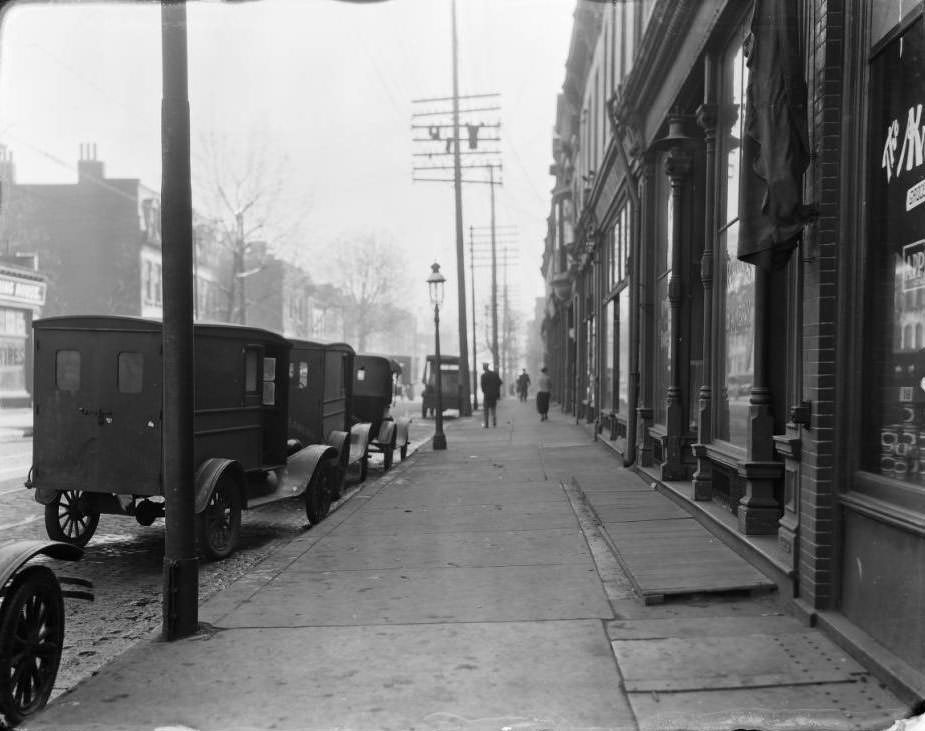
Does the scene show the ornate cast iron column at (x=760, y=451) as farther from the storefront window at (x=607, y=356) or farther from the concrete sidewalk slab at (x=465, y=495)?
the storefront window at (x=607, y=356)

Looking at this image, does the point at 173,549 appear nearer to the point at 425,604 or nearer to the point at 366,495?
the point at 425,604

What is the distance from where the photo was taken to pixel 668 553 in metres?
6.80

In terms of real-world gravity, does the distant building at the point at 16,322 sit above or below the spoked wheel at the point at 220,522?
above

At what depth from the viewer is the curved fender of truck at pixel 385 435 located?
15.0 meters

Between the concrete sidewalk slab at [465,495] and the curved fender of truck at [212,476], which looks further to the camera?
the concrete sidewalk slab at [465,495]

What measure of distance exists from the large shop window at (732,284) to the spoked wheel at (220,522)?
4663mm

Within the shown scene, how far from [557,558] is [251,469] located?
3.28m

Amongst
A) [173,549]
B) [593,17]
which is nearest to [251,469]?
[173,549]

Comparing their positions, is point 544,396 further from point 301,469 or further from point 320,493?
point 301,469

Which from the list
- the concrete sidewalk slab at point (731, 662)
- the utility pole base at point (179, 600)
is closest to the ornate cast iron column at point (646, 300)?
the concrete sidewalk slab at point (731, 662)

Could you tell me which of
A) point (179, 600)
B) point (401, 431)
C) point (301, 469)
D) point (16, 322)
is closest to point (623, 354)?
point (401, 431)

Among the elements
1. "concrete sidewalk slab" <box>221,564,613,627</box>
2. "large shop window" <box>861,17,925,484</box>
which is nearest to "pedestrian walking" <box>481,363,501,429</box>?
"concrete sidewalk slab" <box>221,564,613,627</box>

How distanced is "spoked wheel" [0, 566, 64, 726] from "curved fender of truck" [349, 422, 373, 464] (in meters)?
8.74

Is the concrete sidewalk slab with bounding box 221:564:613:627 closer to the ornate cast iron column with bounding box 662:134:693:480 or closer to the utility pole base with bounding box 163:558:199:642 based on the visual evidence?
the utility pole base with bounding box 163:558:199:642
